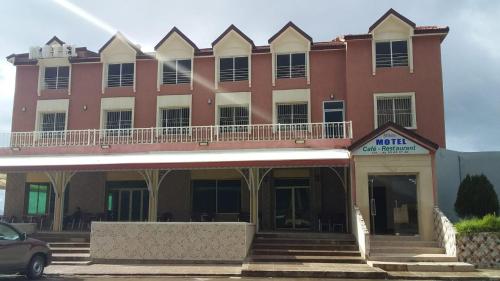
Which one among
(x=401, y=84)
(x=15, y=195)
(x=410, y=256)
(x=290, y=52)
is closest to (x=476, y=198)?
(x=410, y=256)

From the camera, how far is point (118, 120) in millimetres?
25141

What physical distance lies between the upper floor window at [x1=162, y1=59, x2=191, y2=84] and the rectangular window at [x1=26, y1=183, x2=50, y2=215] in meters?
7.78

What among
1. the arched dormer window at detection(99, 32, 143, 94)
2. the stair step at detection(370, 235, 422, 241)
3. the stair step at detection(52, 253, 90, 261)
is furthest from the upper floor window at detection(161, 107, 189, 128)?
the stair step at detection(370, 235, 422, 241)

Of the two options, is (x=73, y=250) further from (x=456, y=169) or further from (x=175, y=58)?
(x=456, y=169)

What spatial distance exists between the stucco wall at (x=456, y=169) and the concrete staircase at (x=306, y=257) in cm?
538

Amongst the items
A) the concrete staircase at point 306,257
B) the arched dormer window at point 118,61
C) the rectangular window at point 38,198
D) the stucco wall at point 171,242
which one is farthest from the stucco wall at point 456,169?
the rectangular window at point 38,198

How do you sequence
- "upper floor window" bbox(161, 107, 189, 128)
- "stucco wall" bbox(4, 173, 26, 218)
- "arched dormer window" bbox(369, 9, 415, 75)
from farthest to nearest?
1. "stucco wall" bbox(4, 173, 26, 218)
2. "upper floor window" bbox(161, 107, 189, 128)
3. "arched dormer window" bbox(369, 9, 415, 75)

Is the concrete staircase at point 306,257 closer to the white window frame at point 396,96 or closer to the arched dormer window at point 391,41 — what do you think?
the white window frame at point 396,96

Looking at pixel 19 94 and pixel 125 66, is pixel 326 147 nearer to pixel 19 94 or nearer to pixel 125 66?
pixel 125 66

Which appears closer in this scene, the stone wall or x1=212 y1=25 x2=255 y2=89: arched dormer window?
the stone wall

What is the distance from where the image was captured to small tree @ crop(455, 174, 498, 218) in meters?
19.3

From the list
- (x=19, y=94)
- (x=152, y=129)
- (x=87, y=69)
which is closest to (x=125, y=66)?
(x=87, y=69)

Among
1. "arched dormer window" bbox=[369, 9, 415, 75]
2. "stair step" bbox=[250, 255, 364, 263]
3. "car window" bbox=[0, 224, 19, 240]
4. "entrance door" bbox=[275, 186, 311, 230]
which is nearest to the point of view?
"car window" bbox=[0, 224, 19, 240]

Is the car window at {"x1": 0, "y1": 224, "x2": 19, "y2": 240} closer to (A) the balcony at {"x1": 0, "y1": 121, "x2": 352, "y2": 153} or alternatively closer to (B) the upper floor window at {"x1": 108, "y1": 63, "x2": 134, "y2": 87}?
(A) the balcony at {"x1": 0, "y1": 121, "x2": 352, "y2": 153}
